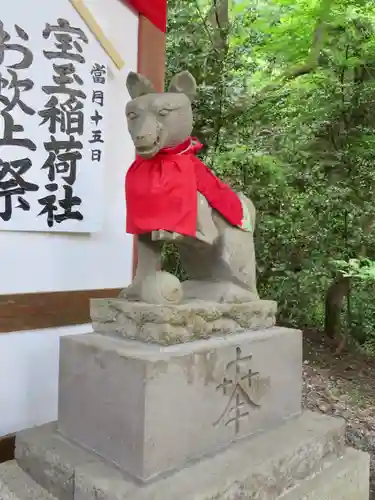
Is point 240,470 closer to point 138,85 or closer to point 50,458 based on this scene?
point 50,458

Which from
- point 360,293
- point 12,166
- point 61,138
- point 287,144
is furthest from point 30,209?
point 360,293

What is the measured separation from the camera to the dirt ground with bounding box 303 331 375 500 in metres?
3.56

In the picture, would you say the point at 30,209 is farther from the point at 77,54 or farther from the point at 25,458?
the point at 25,458

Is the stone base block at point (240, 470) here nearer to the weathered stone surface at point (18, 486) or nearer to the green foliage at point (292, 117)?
the weathered stone surface at point (18, 486)

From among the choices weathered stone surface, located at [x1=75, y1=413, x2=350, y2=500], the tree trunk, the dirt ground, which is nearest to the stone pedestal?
weathered stone surface, located at [x1=75, y1=413, x2=350, y2=500]

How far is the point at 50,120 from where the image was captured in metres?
2.49

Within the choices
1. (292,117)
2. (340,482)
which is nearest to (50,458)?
(340,482)

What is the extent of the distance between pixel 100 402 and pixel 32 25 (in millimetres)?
1902

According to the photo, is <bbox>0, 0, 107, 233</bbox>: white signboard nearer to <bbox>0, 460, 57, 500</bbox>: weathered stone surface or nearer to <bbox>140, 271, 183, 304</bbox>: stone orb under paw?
<bbox>140, 271, 183, 304</bbox>: stone orb under paw

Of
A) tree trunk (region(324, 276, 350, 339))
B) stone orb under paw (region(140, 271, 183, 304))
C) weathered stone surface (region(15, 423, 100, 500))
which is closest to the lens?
weathered stone surface (region(15, 423, 100, 500))

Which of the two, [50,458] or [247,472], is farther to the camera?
Result: [50,458]

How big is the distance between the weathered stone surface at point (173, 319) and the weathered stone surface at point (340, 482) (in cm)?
64

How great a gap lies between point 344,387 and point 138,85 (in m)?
3.48

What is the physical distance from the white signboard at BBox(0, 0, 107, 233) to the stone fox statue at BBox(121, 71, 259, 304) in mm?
Result: 778
